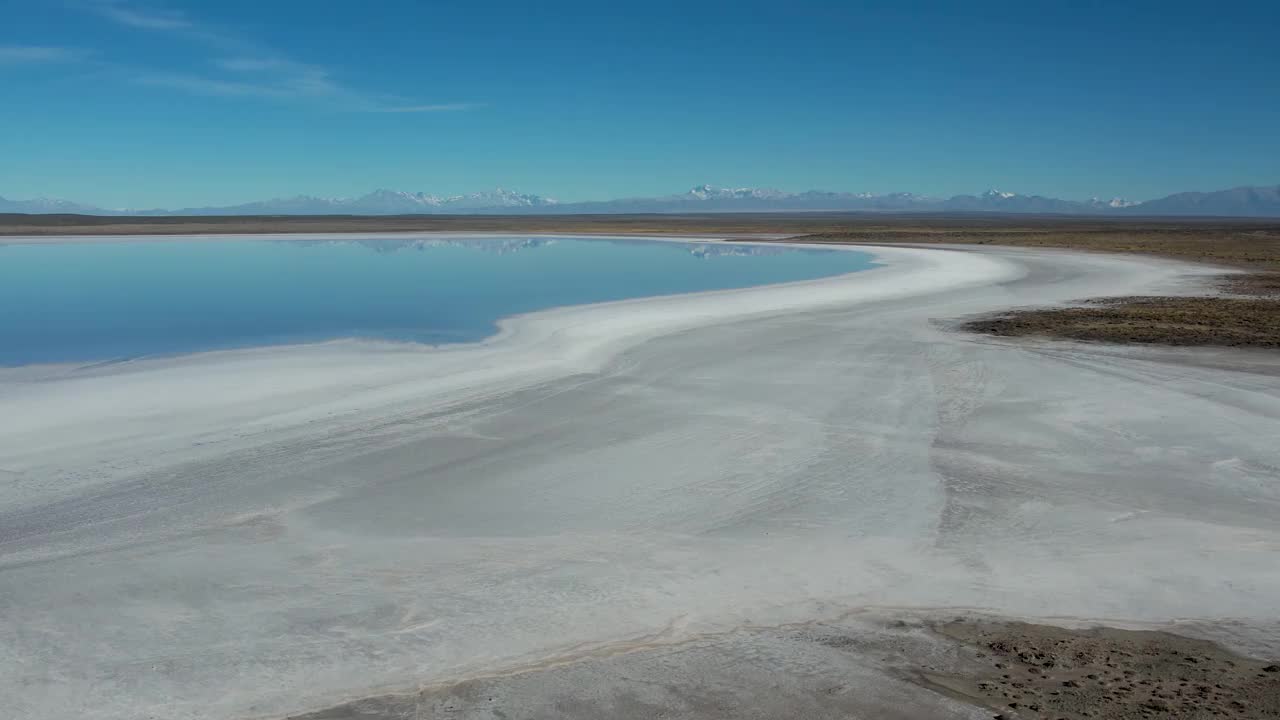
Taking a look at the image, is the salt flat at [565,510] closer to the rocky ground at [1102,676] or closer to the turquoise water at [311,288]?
the rocky ground at [1102,676]

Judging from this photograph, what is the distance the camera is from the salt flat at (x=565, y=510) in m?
4.82

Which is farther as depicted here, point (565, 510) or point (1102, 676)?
point (565, 510)

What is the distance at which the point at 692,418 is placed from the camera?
30.6ft

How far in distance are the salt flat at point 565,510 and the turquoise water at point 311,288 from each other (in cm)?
349

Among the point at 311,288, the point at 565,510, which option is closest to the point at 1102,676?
the point at 565,510

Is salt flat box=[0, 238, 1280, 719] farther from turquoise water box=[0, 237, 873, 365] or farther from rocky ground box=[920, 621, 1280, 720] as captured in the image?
turquoise water box=[0, 237, 873, 365]

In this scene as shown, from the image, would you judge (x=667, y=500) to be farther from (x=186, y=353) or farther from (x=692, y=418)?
(x=186, y=353)

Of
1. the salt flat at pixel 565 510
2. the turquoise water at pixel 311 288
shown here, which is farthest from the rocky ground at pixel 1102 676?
the turquoise water at pixel 311 288

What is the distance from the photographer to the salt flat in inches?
190

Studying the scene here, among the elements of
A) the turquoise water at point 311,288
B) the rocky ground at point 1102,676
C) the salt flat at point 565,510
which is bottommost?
the rocky ground at point 1102,676

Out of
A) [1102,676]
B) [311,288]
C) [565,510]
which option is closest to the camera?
[1102,676]

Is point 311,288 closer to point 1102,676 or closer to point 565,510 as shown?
point 565,510

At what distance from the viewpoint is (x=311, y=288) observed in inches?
975

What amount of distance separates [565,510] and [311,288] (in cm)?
2019
